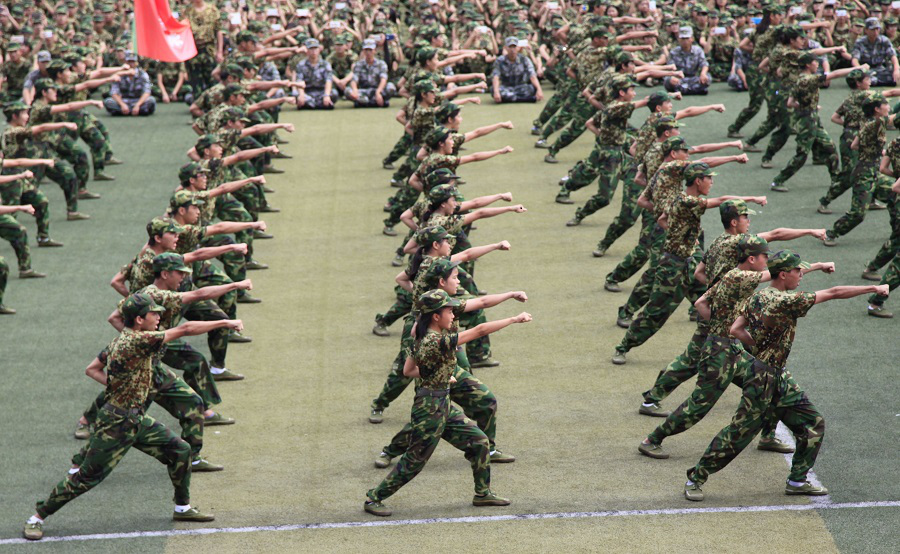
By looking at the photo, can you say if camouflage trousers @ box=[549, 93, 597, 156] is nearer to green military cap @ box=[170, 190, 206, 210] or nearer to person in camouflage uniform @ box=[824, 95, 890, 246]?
person in camouflage uniform @ box=[824, 95, 890, 246]

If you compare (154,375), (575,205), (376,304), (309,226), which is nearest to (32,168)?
(309,226)

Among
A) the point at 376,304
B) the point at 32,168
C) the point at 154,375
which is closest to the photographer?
the point at 154,375

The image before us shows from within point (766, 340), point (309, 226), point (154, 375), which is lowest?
point (309, 226)

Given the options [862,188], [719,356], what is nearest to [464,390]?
[719,356]

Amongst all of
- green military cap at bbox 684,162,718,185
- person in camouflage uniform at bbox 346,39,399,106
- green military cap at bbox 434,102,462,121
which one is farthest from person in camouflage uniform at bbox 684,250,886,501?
person in camouflage uniform at bbox 346,39,399,106

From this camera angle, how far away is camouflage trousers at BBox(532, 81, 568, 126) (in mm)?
22078

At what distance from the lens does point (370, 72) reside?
25531mm

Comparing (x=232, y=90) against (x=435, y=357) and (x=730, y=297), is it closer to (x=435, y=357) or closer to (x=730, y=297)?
(x=435, y=357)

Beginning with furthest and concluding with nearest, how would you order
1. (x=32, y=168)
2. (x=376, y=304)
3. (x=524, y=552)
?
(x=32, y=168) → (x=376, y=304) → (x=524, y=552)

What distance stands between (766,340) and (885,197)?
7.06 m

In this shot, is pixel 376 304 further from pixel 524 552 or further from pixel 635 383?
pixel 524 552

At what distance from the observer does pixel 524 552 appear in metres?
9.59

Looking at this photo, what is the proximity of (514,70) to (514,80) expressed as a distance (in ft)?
0.76

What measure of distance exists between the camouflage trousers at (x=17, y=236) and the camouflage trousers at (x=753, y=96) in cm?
1164
